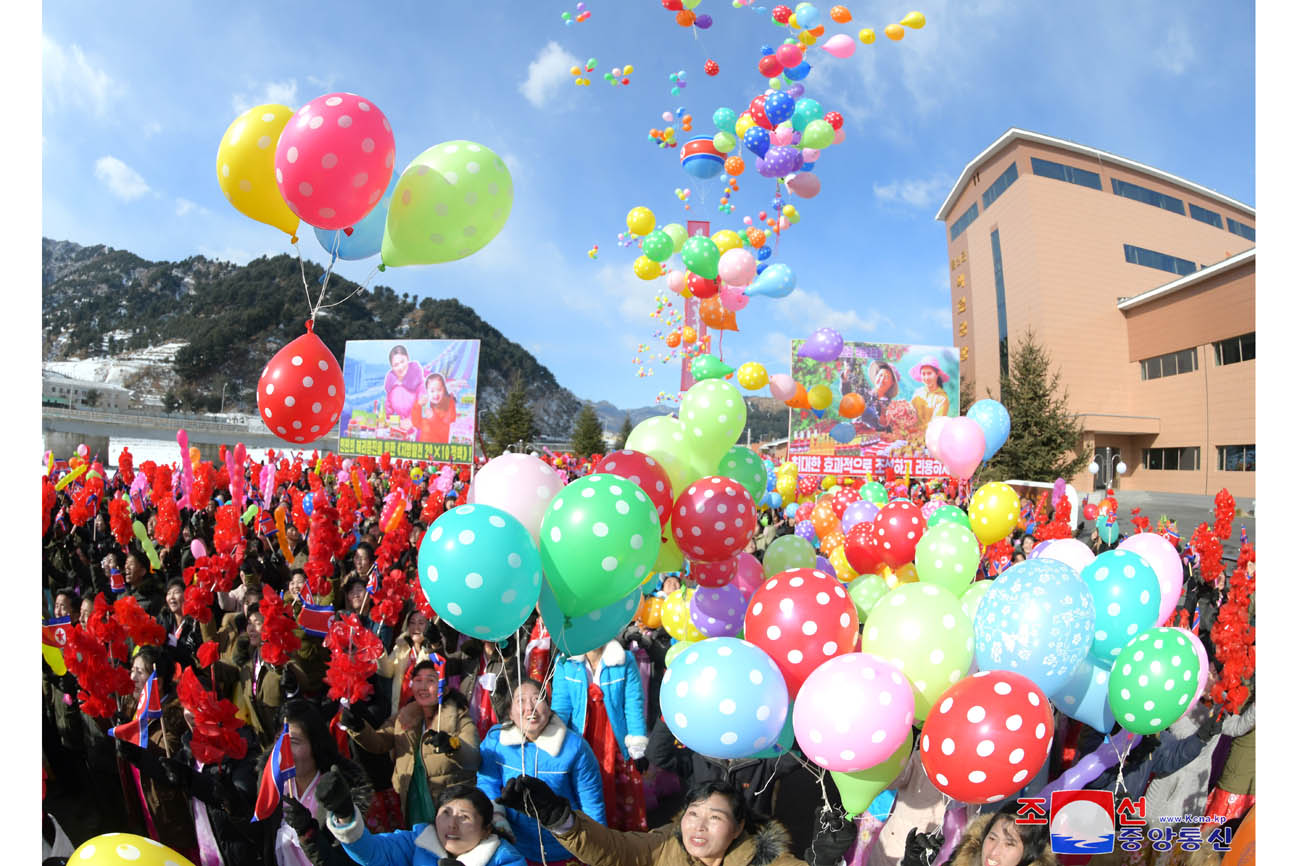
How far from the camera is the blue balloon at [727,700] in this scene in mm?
2346

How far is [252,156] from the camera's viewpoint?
106 inches

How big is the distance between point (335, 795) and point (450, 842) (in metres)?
0.42

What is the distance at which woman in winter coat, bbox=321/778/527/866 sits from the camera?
2.21 meters

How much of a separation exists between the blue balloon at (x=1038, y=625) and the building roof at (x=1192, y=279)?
1170 inches

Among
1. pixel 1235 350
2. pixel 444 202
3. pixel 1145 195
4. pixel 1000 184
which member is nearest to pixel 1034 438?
pixel 1235 350

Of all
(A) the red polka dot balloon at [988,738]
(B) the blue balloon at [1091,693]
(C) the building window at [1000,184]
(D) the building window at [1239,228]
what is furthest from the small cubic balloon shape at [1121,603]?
(D) the building window at [1239,228]

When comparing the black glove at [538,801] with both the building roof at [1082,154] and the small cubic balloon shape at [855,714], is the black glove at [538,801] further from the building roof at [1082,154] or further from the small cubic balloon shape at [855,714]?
the building roof at [1082,154]

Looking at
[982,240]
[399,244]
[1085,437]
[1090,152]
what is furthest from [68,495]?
[1090,152]

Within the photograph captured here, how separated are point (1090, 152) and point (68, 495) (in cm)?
4067

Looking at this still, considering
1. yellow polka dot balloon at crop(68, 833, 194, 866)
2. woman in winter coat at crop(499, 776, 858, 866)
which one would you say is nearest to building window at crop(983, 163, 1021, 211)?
woman in winter coat at crop(499, 776, 858, 866)

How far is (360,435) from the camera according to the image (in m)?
16.9

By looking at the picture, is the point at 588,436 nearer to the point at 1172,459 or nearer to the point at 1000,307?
the point at 1000,307

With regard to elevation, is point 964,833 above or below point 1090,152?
below
